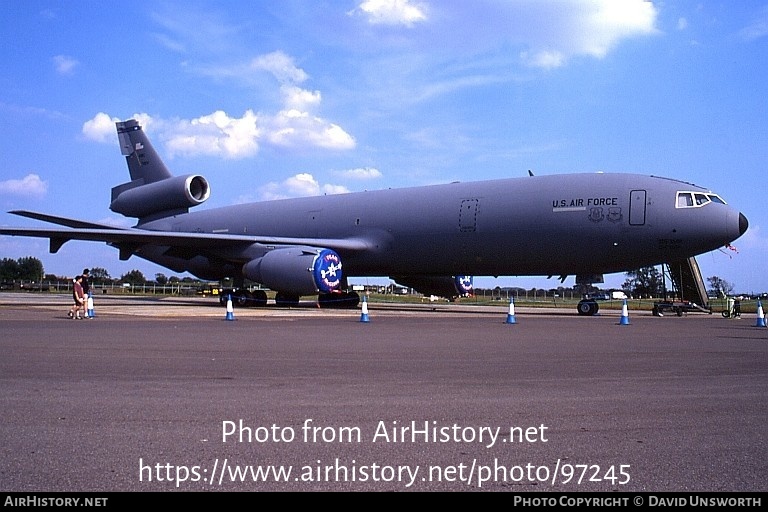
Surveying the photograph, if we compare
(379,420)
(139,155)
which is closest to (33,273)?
(139,155)

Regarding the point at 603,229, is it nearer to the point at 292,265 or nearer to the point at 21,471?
the point at 292,265

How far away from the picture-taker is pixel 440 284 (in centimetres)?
2972

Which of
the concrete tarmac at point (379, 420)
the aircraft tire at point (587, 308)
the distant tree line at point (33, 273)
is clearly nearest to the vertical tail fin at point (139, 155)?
the aircraft tire at point (587, 308)

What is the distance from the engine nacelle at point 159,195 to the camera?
1254 inches

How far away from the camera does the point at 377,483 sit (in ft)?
10.7

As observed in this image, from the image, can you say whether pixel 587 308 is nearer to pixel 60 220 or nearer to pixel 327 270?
pixel 327 270

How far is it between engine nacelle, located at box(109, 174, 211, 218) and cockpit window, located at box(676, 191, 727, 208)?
2091cm

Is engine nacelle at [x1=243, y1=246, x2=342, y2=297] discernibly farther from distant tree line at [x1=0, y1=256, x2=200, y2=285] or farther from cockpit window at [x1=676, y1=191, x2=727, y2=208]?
distant tree line at [x1=0, y1=256, x2=200, y2=285]

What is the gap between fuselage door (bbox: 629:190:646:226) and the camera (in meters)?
20.0

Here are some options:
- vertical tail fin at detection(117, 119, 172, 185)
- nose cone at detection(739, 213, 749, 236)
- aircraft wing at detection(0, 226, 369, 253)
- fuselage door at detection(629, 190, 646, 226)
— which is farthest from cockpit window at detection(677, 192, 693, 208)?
vertical tail fin at detection(117, 119, 172, 185)

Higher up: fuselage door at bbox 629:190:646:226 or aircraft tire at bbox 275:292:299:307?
fuselage door at bbox 629:190:646:226

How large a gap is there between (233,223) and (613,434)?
2846 centimetres

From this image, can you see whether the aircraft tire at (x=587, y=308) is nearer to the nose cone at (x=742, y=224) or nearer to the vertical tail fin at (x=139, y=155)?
Answer: the nose cone at (x=742, y=224)
